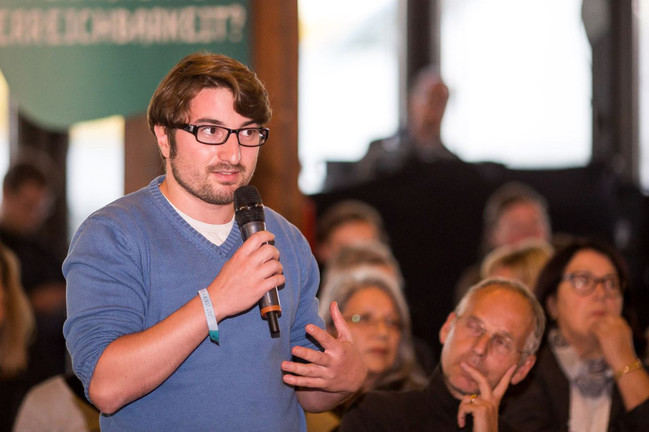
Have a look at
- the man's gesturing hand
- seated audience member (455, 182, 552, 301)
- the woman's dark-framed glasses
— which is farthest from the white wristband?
seated audience member (455, 182, 552, 301)

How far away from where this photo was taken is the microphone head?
173 cm

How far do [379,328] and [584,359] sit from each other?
2.38ft

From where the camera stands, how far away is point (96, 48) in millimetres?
2869

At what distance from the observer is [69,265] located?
5.46ft

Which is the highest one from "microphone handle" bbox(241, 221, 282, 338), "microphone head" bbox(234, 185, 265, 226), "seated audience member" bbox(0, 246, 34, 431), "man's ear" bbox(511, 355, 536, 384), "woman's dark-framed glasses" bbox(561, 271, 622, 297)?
"microphone head" bbox(234, 185, 265, 226)

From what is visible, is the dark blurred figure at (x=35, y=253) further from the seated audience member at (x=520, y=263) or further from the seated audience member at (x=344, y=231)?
the seated audience member at (x=520, y=263)

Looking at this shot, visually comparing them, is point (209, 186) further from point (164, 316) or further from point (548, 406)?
point (548, 406)

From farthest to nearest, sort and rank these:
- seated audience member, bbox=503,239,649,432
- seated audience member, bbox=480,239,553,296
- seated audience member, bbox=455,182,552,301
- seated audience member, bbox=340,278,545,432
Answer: seated audience member, bbox=455,182,552,301
seated audience member, bbox=480,239,553,296
seated audience member, bbox=503,239,649,432
seated audience member, bbox=340,278,545,432

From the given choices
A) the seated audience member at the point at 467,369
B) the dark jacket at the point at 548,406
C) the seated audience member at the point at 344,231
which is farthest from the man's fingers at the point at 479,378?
the seated audience member at the point at 344,231

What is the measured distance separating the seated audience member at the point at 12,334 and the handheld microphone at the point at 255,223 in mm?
Result: 2360

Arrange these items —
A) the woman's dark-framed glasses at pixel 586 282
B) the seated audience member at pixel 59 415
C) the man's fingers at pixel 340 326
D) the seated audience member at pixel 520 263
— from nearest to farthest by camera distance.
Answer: the man's fingers at pixel 340 326
the seated audience member at pixel 59 415
the woman's dark-framed glasses at pixel 586 282
the seated audience member at pixel 520 263

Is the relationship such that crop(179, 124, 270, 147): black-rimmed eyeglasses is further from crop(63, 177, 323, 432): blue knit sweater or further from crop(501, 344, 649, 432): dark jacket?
crop(501, 344, 649, 432): dark jacket

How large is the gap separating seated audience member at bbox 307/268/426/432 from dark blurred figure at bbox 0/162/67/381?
68.7 inches

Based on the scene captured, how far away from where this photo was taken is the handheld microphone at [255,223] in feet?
5.42
